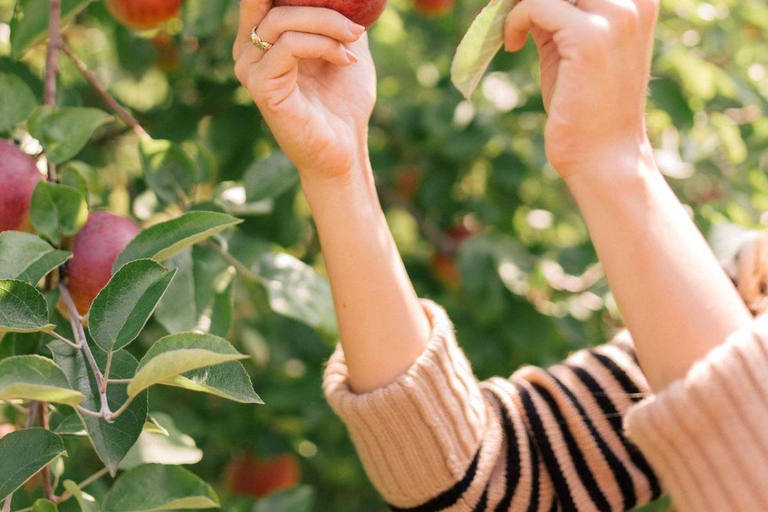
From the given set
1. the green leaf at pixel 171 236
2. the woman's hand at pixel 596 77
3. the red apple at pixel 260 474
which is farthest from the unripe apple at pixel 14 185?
the red apple at pixel 260 474

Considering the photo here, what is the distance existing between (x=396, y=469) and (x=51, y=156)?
51cm

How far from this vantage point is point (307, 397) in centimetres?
160

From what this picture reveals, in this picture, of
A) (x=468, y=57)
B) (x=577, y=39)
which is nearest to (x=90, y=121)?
(x=468, y=57)

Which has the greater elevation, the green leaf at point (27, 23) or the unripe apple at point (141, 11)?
the green leaf at point (27, 23)

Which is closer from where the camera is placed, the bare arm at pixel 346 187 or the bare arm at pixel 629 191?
the bare arm at pixel 629 191

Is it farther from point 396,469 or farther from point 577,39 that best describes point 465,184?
point 577,39

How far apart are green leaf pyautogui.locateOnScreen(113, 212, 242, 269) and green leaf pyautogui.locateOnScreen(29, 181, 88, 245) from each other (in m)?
0.09

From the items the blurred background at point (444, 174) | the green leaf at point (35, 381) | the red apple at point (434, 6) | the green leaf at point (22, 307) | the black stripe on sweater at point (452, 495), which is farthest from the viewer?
the red apple at point (434, 6)

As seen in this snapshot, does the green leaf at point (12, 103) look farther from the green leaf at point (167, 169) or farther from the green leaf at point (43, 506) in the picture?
the green leaf at point (43, 506)

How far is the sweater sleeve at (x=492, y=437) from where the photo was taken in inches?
38.8

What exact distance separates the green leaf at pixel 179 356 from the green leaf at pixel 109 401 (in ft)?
0.20

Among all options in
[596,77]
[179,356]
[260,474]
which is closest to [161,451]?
[179,356]

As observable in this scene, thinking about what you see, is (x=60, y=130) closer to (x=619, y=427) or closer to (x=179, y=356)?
(x=179, y=356)

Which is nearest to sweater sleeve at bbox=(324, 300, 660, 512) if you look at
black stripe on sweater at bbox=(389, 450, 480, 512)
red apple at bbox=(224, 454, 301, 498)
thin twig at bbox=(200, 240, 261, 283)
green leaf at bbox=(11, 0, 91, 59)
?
black stripe on sweater at bbox=(389, 450, 480, 512)
